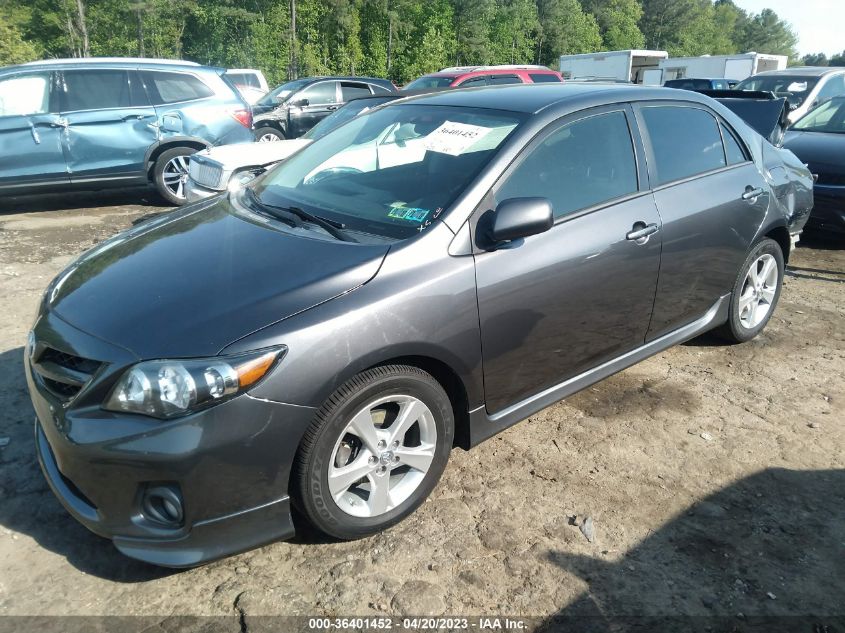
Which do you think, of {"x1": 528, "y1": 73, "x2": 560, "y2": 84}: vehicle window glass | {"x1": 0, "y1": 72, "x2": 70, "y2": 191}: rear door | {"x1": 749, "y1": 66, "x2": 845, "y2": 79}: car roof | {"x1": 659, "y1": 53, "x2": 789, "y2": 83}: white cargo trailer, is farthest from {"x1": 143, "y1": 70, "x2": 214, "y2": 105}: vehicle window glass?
{"x1": 659, "y1": 53, "x2": 789, "y2": 83}: white cargo trailer

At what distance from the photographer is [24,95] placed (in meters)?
A: 7.89

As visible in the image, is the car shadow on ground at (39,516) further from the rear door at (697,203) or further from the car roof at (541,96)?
the rear door at (697,203)

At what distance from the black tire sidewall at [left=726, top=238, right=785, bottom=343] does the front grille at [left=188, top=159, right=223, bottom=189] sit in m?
4.78

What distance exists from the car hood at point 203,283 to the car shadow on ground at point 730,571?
1.45 metres

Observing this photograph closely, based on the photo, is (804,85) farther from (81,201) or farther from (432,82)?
(81,201)

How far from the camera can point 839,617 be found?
2365 mm

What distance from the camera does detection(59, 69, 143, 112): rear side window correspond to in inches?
319

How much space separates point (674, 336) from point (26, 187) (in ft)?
25.1

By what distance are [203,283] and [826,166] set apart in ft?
22.0

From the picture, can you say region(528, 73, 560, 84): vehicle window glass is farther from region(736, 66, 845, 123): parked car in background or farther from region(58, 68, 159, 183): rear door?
region(58, 68, 159, 183): rear door

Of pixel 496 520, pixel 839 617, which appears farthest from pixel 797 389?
pixel 496 520

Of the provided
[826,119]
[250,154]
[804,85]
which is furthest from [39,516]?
[804,85]

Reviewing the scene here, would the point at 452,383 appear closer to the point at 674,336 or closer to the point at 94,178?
the point at 674,336

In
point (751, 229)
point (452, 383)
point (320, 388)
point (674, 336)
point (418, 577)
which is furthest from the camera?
point (751, 229)
